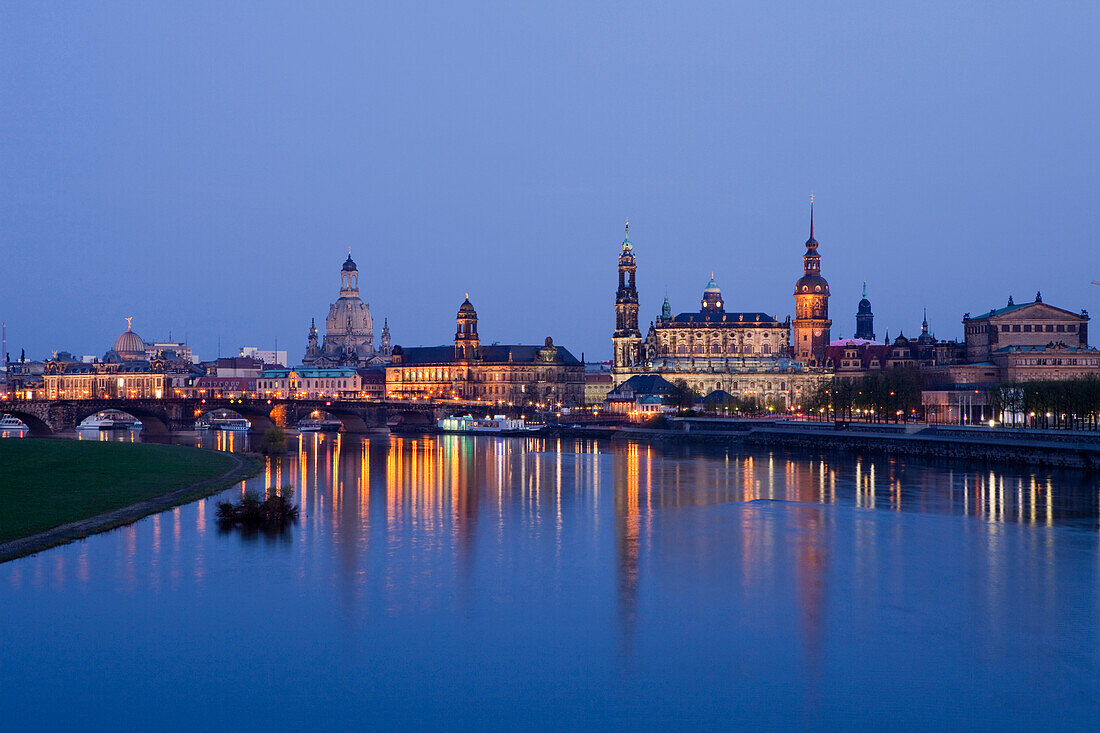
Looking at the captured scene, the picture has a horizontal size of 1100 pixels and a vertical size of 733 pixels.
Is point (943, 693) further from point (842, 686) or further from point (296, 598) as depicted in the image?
point (296, 598)

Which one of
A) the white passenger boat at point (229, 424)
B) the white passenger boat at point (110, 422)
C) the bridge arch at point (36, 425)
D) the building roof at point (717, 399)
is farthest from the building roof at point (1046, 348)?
the white passenger boat at point (110, 422)

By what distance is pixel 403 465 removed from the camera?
8206 cm

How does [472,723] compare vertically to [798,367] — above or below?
below

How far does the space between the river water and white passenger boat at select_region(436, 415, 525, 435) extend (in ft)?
294

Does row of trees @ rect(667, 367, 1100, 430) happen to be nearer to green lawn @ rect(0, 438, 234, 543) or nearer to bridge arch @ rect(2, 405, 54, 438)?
green lawn @ rect(0, 438, 234, 543)

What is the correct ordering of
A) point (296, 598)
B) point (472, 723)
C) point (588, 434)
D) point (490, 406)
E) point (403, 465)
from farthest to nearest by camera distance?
point (490, 406), point (588, 434), point (403, 465), point (296, 598), point (472, 723)

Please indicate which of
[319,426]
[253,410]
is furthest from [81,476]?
[319,426]

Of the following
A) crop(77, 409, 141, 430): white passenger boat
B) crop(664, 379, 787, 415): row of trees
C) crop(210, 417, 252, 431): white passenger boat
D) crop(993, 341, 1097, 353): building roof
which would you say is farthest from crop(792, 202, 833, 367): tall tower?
crop(77, 409, 141, 430): white passenger boat

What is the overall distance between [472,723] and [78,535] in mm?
21258

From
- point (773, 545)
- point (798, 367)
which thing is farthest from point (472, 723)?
point (798, 367)

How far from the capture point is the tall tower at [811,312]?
7569 inches

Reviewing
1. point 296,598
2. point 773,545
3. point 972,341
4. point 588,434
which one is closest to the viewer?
point 296,598

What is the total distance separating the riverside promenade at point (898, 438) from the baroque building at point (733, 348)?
49.8 metres

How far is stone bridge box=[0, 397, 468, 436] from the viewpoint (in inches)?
4405
